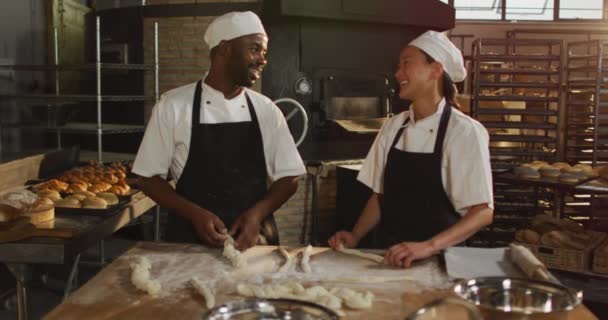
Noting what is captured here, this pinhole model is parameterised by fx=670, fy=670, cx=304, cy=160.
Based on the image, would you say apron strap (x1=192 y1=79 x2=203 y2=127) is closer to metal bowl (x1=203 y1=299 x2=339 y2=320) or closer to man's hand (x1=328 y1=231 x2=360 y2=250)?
man's hand (x1=328 y1=231 x2=360 y2=250)

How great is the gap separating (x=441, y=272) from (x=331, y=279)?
1.15ft

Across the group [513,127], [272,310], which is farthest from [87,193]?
[513,127]

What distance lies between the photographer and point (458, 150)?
93.0 inches

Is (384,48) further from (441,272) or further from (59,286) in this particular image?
(441,272)

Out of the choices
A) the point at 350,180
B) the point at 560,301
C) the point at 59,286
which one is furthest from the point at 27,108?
the point at 560,301

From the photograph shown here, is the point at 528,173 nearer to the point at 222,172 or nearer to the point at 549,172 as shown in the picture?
the point at 549,172

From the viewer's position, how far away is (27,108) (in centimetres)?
696

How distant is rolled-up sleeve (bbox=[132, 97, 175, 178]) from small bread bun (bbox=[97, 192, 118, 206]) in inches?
33.2

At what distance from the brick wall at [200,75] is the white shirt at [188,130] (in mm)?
3175

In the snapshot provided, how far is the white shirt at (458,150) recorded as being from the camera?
7.56ft

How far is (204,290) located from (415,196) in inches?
39.0

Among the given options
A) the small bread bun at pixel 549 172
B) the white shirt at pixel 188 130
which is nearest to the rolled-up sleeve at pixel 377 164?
the white shirt at pixel 188 130

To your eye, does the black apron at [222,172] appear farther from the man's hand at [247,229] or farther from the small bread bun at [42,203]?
the small bread bun at [42,203]

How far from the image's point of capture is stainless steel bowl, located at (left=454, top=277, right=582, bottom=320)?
1512 mm
